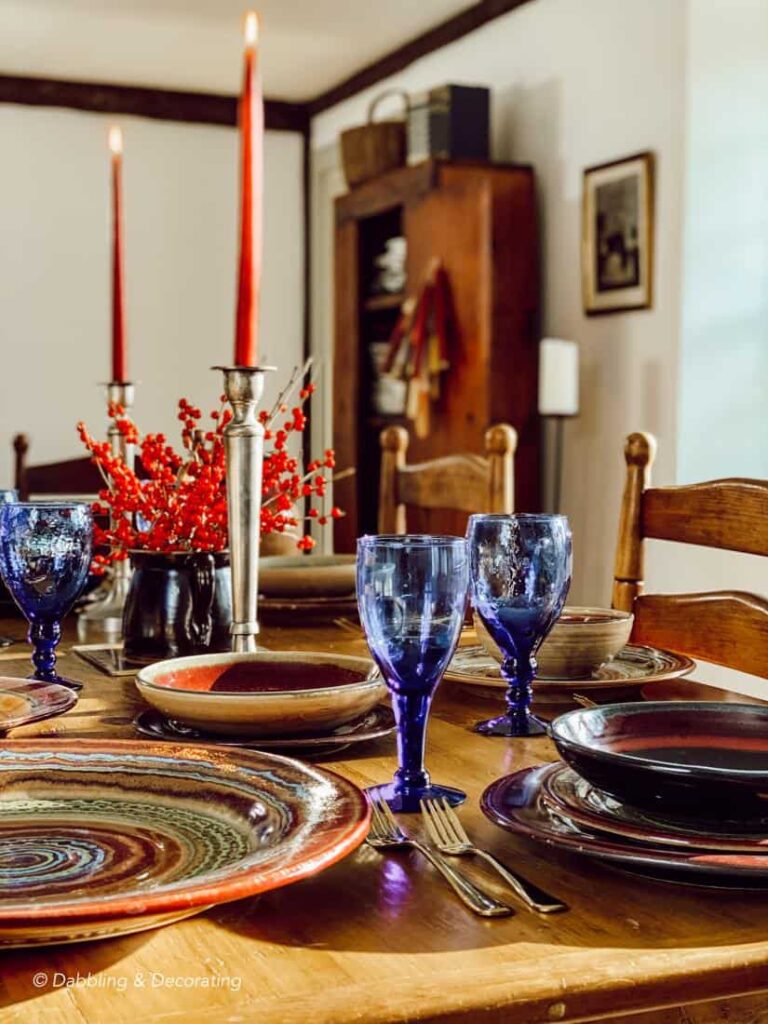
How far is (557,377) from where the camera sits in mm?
3607

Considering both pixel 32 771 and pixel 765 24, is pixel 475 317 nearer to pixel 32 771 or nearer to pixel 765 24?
pixel 765 24

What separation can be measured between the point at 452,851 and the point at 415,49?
172 inches

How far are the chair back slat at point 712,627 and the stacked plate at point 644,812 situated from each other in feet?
2.32

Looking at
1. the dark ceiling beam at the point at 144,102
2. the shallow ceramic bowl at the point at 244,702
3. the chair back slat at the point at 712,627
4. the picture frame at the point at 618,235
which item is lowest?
the chair back slat at the point at 712,627

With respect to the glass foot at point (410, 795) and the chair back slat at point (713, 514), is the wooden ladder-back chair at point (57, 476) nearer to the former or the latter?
the chair back slat at point (713, 514)

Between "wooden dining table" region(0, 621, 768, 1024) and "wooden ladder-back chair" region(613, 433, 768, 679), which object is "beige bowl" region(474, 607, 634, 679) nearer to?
"wooden ladder-back chair" region(613, 433, 768, 679)

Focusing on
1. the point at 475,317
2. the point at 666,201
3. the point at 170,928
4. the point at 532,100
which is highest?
the point at 532,100

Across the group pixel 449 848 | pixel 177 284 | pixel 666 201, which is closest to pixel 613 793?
pixel 449 848

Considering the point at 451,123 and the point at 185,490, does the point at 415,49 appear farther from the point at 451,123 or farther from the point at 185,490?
the point at 185,490

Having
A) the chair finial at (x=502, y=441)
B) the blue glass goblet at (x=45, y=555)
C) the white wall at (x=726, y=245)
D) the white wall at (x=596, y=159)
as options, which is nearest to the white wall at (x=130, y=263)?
the white wall at (x=596, y=159)

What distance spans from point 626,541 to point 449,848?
1.05 metres

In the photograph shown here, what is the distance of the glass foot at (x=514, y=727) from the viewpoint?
101 centimetres

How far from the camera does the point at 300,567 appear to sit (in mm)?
1750

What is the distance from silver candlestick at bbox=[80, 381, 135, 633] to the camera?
1.55 meters
